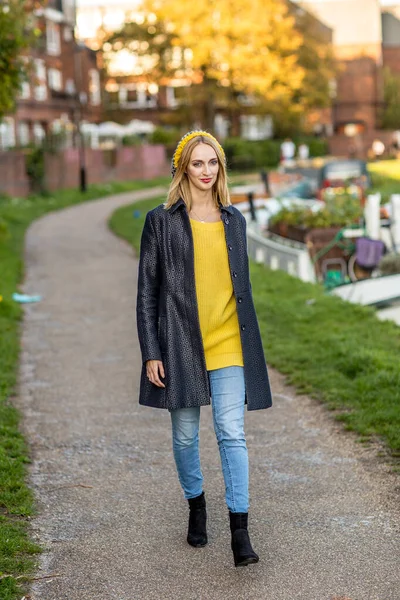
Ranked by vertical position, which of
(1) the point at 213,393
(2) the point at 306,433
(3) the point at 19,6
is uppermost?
(3) the point at 19,6

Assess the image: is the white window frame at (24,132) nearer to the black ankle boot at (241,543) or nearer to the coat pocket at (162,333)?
the coat pocket at (162,333)

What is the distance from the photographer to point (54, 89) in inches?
2157

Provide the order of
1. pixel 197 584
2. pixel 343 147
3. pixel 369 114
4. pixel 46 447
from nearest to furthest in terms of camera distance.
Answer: pixel 197 584 → pixel 46 447 → pixel 343 147 → pixel 369 114

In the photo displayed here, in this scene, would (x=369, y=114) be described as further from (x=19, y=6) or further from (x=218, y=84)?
(x=19, y=6)

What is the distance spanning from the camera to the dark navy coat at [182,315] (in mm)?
4840

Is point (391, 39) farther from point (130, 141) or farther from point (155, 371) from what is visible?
point (155, 371)

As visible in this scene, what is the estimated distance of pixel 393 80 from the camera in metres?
89.7

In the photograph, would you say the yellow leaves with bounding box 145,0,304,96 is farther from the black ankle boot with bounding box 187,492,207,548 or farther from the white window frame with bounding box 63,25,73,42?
the black ankle boot with bounding box 187,492,207,548

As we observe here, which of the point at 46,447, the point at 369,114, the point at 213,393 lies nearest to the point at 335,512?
the point at 213,393

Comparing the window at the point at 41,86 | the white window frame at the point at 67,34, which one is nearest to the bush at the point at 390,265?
the window at the point at 41,86

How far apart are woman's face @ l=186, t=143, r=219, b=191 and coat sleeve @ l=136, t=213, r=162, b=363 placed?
275 mm

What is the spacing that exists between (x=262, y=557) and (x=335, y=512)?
0.70m

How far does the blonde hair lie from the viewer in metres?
4.87

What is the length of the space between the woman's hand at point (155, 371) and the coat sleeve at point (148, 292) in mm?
22
